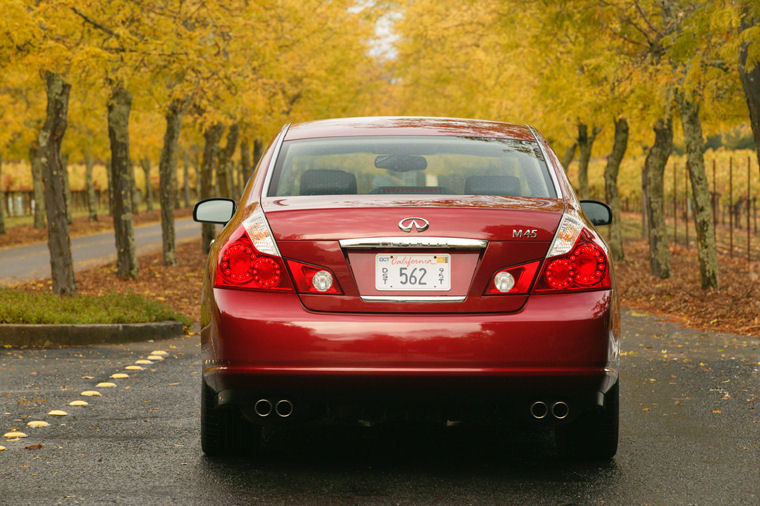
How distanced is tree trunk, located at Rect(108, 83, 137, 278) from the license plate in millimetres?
13606

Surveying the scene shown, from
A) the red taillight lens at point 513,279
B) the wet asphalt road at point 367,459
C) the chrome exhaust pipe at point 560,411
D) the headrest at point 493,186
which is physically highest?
the headrest at point 493,186

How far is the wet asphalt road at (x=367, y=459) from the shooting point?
452 cm

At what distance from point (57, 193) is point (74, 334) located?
14.7ft

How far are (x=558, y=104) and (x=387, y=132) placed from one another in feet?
48.7

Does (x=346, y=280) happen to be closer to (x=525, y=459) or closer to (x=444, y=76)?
(x=525, y=459)

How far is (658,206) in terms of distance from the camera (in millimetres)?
19328

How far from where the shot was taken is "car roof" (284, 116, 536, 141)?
18.2 feet

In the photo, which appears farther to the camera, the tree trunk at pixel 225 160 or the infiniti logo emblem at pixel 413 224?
the tree trunk at pixel 225 160

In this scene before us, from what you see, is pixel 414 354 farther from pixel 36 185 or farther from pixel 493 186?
pixel 36 185

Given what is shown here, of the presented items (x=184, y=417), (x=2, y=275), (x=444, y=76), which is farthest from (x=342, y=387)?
(x=444, y=76)

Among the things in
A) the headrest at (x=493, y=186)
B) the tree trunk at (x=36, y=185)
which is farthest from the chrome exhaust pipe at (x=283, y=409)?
the tree trunk at (x=36, y=185)

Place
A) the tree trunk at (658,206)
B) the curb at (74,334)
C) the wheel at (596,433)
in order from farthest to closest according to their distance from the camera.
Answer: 1. the tree trunk at (658,206)
2. the curb at (74,334)
3. the wheel at (596,433)

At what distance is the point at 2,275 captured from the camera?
800 inches

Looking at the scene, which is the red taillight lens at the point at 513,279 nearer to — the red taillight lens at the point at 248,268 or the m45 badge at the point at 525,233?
the m45 badge at the point at 525,233
